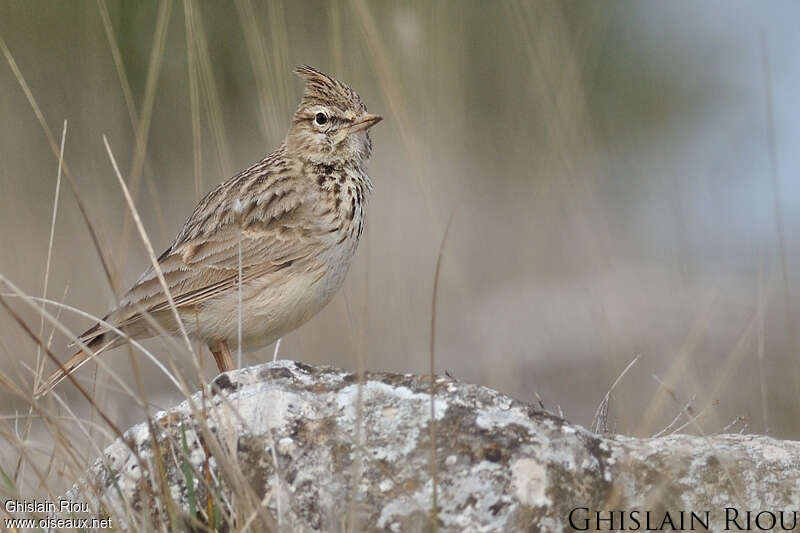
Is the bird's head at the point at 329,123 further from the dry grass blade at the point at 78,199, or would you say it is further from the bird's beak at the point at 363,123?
the dry grass blade at the point at 78,199

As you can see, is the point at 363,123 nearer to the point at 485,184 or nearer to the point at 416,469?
the point at 416,469

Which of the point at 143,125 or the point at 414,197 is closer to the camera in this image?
the point at 143,125

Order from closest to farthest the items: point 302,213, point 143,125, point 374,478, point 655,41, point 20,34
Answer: point 374,478 → point 143,125 → point 302,213 → point 20,34 → point 655,41

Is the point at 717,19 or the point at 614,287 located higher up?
the point at 717,19

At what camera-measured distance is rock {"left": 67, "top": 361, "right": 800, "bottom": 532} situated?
2.90 m

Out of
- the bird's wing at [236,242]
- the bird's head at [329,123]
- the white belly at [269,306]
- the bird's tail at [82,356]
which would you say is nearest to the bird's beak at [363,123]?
the bird's head at [329,123]

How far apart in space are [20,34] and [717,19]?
8.09 m

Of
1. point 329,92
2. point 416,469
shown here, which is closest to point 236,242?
point 329,92

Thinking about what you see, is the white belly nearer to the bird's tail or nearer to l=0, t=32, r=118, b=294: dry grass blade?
the bird's tail

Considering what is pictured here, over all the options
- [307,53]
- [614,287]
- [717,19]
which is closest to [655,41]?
[717,19]

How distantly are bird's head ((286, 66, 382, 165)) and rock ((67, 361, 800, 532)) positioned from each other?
215cm

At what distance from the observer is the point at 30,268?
8.05m

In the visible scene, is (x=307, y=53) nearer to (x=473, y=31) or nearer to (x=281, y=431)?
(x=473, y=31)

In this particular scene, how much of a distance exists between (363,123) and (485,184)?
7.74 metres
